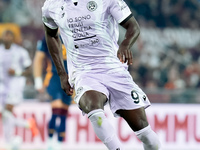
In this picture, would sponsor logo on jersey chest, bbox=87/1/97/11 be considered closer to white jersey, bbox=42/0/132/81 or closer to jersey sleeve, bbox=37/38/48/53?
white jersey, bbox=42/0/132/81

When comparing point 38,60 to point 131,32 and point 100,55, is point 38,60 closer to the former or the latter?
point 100,55

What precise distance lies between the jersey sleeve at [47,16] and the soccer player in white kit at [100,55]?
27 millimetres

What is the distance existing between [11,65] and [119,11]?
5.60 m

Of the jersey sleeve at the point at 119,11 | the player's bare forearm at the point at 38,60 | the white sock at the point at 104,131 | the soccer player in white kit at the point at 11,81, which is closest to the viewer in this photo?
the white sock at the point at 104,131

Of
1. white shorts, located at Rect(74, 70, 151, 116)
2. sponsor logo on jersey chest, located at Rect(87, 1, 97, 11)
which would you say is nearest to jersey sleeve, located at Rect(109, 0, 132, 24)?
sponsor logo on jersey chest, located at Rect(87, 1, 97, 11)

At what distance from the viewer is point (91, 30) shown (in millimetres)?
4586

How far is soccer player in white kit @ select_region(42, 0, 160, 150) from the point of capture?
4.51 m

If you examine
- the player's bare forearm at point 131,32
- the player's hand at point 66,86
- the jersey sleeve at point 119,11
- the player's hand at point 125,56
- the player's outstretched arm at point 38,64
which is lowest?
the player's outstretched arm at point 38,64

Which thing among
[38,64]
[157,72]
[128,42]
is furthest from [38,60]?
[157,72]

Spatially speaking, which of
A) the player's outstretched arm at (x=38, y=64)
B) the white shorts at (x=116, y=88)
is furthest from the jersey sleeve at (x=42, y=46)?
the white shorts at (x=116, y=88)

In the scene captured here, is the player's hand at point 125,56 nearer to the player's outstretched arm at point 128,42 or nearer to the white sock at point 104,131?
the player's outstretched arm at point 128,42

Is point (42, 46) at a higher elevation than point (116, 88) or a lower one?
lower

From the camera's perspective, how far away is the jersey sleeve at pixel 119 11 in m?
4.49

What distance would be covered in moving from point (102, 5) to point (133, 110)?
3.26ft
